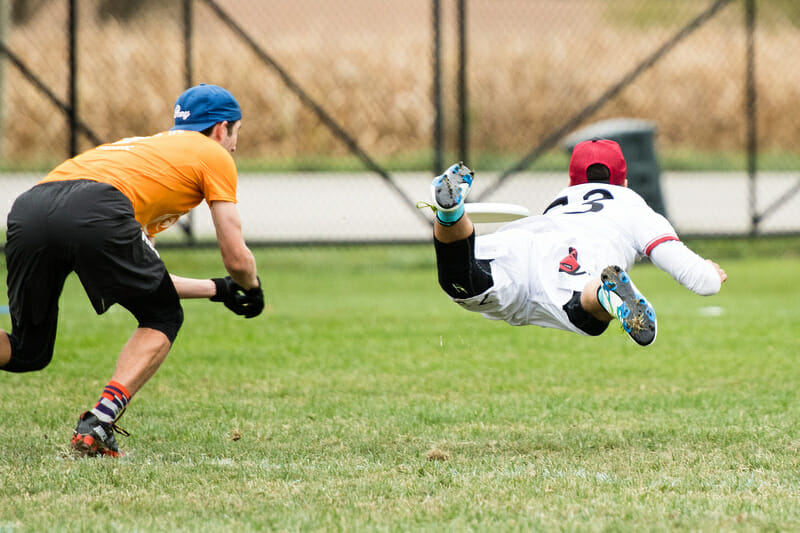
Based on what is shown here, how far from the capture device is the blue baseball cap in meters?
5.16

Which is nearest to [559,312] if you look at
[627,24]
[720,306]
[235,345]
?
[235,345]

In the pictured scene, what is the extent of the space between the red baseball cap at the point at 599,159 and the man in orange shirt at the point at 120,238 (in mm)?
1710

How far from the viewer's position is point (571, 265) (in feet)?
17.7

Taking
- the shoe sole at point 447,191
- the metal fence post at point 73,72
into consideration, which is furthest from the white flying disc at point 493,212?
the metal fence post at point 73,72

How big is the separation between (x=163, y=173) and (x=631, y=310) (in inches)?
81.1

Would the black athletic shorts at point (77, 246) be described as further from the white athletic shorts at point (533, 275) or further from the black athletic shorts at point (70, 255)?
the white athletic shorts at point (533, 275)

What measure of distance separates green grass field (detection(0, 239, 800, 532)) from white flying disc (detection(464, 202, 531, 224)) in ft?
3.24

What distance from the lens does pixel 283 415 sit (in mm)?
5895

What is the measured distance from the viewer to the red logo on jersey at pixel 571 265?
5.38 metres

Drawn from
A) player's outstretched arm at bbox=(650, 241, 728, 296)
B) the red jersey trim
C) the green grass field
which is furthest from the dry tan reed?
player's outstretched arm at bbox=(650, 241, 728, 296)

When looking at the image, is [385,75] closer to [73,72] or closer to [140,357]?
[73,72]

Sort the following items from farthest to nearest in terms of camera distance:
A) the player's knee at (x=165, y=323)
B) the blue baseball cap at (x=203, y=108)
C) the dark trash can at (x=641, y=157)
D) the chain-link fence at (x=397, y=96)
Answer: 1. the chain-link fence at (x=397, y=96)
2. the dark trash can at (x=641, y=157)
3. the blue baseball cap at (x=203, y=108)
4. the player's knee at (x=165, y=323)

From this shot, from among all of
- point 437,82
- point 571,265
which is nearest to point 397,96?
point 437,82

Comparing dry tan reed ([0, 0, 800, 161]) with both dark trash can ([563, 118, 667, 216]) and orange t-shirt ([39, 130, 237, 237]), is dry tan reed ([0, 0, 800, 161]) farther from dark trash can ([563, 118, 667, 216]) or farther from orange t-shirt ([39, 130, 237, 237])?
orange t-shirt ([39, 130, 237, 237])
